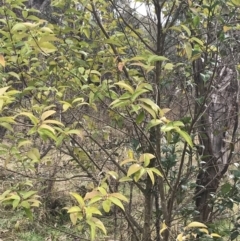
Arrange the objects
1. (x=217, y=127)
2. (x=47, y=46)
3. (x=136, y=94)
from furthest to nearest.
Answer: (x=217, y=127) < (x=47, y=46) < (x=136, y=94)

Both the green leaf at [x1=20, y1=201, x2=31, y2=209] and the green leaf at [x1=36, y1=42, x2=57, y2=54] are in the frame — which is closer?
the green leaf at [x1=20, y1=201, x2=31, y2=209]

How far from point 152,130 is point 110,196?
2.49 feet

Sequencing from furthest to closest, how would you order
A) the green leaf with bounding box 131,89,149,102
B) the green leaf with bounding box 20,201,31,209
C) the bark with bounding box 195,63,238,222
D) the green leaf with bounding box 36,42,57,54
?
the bark with bounding box 195,63,238,222
the green leaf with bounding box 36,42,57,54
the green leaf with bounding box 20,201,31,209
the green leaf with bounding box 131,89,149,102

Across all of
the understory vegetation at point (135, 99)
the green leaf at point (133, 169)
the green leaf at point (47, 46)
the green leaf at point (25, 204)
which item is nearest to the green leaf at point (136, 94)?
the understory vegetation at point (135, 99)

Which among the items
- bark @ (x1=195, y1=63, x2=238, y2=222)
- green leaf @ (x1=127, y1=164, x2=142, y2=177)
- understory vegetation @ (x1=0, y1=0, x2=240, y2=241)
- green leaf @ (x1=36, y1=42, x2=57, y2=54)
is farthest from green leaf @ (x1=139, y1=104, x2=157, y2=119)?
bark @ (x1=195, y1=63, x2=238, y2=222)

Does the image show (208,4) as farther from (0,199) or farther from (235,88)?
(0,199)

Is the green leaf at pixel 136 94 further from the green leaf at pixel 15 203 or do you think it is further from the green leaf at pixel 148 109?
the green leaf at pixel 15 203

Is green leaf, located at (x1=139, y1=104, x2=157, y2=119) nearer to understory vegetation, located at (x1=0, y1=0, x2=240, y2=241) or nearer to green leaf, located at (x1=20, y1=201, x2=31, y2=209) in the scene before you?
understory vegetation, located at (x1=0, y1=0, x2=240, y2=241)

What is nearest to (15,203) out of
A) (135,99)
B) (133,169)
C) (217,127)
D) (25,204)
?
(25,204)

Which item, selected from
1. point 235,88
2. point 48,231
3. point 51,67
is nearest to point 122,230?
point 48,231

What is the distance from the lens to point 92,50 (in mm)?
2238

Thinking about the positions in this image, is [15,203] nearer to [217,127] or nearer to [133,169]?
[133,169]

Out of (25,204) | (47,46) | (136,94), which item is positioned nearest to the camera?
(136,94)

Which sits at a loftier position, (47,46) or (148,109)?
(47,46)
